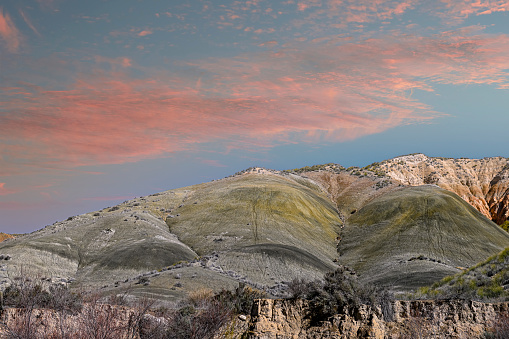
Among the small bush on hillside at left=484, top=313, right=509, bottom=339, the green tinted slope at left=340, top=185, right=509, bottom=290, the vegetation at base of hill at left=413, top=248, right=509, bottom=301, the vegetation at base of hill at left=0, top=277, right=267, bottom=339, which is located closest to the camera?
the vegetation at base of hill at left=0, top=277, right=267, bottom=339

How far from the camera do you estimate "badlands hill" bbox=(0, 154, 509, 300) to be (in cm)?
4441

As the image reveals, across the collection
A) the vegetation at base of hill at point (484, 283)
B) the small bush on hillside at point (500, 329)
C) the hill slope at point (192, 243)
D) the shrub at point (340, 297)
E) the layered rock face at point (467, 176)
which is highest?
the layered rock face at point (467, 176)

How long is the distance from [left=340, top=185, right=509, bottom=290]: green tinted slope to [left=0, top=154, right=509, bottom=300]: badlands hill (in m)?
0.21

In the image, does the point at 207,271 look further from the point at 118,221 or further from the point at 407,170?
the point at 407,170

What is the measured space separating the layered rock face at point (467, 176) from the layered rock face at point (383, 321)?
103m

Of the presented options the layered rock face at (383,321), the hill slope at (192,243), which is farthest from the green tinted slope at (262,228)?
the layered rock face at (383,321)

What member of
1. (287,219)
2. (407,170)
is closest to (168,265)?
Result: (287,219)

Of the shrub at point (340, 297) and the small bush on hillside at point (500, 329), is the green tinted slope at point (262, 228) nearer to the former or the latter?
the shrub at point (340, 297)

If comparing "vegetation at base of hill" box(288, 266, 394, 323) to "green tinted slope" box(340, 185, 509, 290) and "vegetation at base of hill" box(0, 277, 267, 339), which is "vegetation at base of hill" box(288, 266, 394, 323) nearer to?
"vegetation at base of hill" box(0, 277, 267, 339)

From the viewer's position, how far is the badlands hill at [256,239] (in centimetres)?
4441

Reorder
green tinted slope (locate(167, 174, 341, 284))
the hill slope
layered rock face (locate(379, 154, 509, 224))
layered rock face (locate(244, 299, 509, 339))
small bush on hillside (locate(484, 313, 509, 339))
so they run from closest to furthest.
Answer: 1. layered rock face (locate(244, 299, 509, 339))
2. small bush on hillside (locate(484, 313, 509, 339))
3. the hill slope
4. green tinted slope (locate(167, 174, 341, 284))
5. layered rock face (locate(379, 154, 509, 224))

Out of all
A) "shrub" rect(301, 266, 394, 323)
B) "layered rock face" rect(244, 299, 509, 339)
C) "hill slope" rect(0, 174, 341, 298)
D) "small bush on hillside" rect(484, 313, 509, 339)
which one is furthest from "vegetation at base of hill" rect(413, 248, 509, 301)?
"hill slope" rect(0, 174, 341, 298)

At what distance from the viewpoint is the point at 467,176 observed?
126812 mm

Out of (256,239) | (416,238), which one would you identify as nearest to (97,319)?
(256,239)
